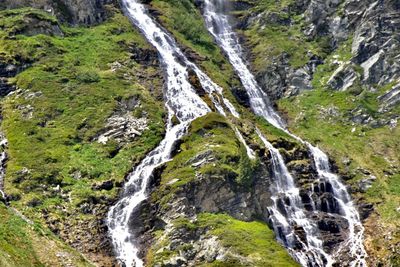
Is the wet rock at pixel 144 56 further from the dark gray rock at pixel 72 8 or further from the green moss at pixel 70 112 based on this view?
the dark gray rock at pixel 72 8

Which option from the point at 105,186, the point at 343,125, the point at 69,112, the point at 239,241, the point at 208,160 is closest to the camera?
the point at 239,241

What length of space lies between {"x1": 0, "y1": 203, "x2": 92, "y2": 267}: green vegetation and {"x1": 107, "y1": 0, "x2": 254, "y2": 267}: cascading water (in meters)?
4.24

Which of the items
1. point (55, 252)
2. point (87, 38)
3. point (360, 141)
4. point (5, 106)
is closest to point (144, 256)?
point (55, 252)

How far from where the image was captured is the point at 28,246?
33438 mm

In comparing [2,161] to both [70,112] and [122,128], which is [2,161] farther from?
[122,128]

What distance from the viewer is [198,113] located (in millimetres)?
53125

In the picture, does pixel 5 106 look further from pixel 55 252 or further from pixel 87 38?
pixel 55 252

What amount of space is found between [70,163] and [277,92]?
3077cm

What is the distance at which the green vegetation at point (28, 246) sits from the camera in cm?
3140

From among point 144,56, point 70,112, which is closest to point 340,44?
point 144,56

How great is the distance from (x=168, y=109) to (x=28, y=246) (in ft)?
78.6

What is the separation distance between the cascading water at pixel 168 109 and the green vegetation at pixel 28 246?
424 centimetres

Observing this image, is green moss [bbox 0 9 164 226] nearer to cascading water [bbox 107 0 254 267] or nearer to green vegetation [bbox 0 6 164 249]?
green vegetation [bbox 0 6 164 249]

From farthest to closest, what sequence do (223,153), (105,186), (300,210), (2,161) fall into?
(300,210)
(2,161)
(105,186)
(223,153)
